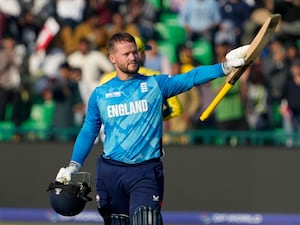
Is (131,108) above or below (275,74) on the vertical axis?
above

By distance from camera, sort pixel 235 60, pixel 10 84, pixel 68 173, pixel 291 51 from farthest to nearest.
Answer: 1. pixel 10 84
2. pixel 291 51
3. pixel 68 173
4. pixel 235 60

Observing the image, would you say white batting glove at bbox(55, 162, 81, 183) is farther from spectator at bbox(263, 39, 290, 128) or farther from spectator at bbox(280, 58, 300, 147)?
spectator at bbox(263, 39, 290, 128)

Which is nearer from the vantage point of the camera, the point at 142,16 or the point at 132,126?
the point at 132,126

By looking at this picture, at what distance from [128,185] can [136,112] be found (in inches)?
21.7

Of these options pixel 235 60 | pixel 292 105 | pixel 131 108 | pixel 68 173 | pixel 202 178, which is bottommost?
pixel 202 178

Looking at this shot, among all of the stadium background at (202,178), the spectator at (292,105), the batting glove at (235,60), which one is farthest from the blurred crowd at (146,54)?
the batting glove at (235,60)

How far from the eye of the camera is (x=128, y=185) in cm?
811

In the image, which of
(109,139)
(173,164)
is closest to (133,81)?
(109,139)

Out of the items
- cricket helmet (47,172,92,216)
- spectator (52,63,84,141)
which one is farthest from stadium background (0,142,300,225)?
cricket helmet (47,172,92,216)

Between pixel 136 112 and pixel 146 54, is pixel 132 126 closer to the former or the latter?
pixel 136 112

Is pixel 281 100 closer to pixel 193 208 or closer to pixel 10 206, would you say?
pixel 193 208

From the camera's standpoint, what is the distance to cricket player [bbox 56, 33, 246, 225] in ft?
26.2

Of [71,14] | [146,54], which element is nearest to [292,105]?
[146,54]

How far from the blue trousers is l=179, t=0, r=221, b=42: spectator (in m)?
7.46
